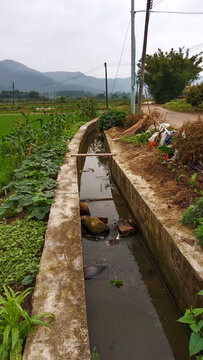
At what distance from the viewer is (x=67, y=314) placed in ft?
6.22

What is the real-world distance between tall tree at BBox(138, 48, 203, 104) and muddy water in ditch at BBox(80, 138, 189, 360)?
87.1ft

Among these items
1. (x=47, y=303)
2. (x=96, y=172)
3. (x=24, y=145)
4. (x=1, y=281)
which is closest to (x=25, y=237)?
(x=1, y=281)

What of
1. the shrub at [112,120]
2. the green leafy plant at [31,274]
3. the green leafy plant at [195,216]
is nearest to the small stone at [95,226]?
the green leafy plant at [195,216]

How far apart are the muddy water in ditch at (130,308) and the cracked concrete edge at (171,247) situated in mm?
178

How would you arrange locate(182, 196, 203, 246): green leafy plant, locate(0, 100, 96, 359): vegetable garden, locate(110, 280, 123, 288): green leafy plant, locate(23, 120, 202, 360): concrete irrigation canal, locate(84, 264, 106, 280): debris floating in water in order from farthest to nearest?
locate(84, 264, 106, 280): debris floating in water → locate(110, 280, 123, 288): green leafy plant → locate(182, 196, 203, 246): green leafy plant → locate(23, 120, 202, 360): concrete irrigation canal → locate(0, 100, 96, 359): vegetable garden

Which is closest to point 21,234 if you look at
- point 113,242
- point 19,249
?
point 19,249

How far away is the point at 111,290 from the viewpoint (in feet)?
9.87

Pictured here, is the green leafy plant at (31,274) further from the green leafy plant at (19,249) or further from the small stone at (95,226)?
the small stone at (95,226)

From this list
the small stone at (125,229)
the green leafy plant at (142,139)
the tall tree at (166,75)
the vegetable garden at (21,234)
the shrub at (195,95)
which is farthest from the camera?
the tall tree at (166,75)

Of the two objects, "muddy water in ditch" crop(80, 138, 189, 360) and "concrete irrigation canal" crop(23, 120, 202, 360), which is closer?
"concrete irrigation canal" crop(23, 120, 202, 360)

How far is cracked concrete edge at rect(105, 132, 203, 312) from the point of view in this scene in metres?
2.28

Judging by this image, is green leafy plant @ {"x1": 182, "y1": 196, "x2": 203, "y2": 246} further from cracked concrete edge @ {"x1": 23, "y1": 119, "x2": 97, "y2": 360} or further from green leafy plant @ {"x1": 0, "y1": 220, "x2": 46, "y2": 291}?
green leafy plant @ {"x1": 0, "y1": 220, "x2": 46, "y2": 291}

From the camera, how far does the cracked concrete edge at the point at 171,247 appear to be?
7.49 feet

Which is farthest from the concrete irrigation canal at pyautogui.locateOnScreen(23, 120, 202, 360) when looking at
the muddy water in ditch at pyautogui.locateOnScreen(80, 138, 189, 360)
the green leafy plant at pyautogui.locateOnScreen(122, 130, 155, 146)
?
the green leafy plant at pyautogui.locateOnScreen(122, 130, 155, 146)
